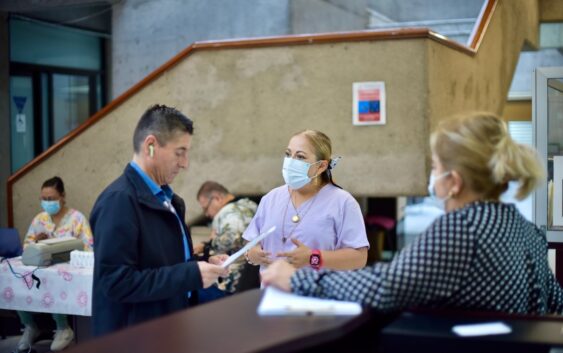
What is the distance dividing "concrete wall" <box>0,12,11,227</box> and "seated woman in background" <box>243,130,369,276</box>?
21.4 feet

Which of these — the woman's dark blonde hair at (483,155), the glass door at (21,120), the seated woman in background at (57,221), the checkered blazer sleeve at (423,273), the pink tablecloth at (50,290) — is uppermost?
the glass door at (21,120)

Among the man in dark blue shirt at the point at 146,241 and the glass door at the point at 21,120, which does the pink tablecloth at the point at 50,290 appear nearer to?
the man in dark blue shirt at the point at 146,241

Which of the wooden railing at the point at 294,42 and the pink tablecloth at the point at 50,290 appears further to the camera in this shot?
the wooden railing at the point at 294,42

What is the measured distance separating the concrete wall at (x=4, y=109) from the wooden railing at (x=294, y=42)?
1.51 metres

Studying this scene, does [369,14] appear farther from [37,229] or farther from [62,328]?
[62,328]

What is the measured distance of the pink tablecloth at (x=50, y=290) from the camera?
521cm

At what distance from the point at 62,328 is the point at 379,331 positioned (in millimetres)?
4605

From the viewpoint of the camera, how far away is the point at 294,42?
6.50m

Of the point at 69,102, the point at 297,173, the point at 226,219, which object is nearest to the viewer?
the point at 297,173

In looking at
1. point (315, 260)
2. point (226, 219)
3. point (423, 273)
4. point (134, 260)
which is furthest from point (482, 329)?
point (226, 219)

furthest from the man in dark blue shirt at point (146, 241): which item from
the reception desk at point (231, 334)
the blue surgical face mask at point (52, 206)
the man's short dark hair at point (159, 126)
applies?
the blue surgical face mask at point (52, 206)

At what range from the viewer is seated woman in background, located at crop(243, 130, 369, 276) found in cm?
312

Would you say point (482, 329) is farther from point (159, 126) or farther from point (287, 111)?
point (287, 111)

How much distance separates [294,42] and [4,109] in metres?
4.40
